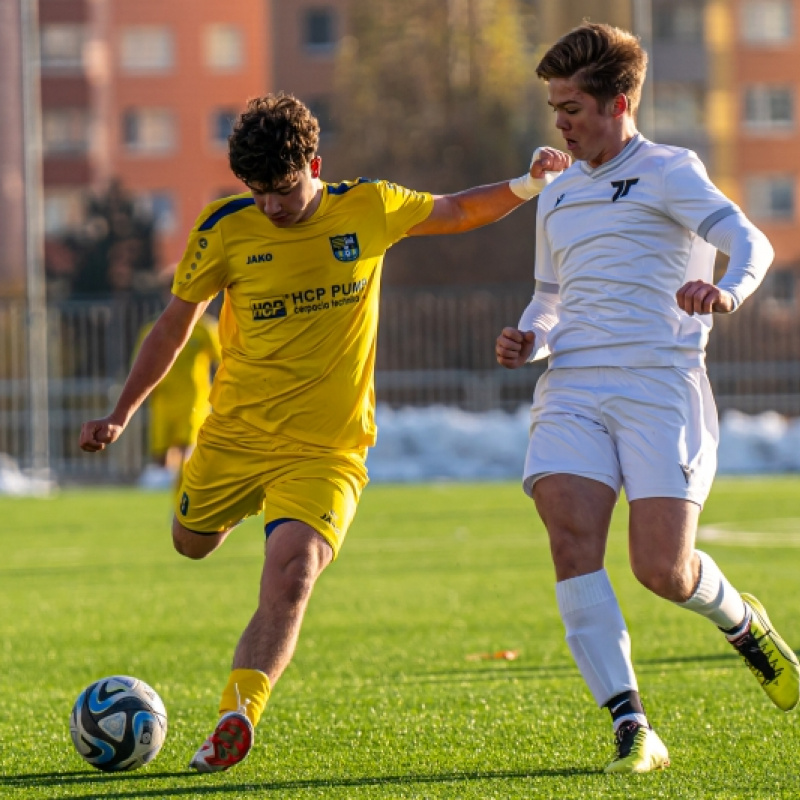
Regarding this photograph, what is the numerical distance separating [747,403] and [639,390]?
21350mm

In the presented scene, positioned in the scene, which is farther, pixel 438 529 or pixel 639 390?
pixel 438 529

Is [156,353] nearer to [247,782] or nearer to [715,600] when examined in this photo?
[247,782]

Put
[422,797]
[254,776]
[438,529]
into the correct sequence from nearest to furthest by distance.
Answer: [422,797] < [254,776] < [438,529]

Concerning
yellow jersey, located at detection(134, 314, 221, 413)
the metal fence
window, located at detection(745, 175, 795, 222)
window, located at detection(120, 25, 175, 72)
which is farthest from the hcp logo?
window, located at detection(120, 25, 175, 72)

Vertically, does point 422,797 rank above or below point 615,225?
below

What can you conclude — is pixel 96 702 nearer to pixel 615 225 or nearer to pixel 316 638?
pixel 615 225

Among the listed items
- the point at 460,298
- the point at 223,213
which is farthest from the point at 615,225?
the point at 460,298

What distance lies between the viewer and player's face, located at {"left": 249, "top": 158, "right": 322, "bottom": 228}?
201 inches

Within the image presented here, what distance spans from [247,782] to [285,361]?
1406 mm

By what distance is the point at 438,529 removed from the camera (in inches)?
588

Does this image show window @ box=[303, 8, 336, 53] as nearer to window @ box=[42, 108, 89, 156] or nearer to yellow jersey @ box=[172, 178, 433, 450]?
window @ box=[42, 108, 89, 156]

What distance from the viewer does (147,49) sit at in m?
63.5

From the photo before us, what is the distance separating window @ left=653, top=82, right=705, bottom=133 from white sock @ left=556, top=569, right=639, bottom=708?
51.3m

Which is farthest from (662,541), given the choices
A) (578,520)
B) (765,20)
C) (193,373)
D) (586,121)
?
(765,20)
